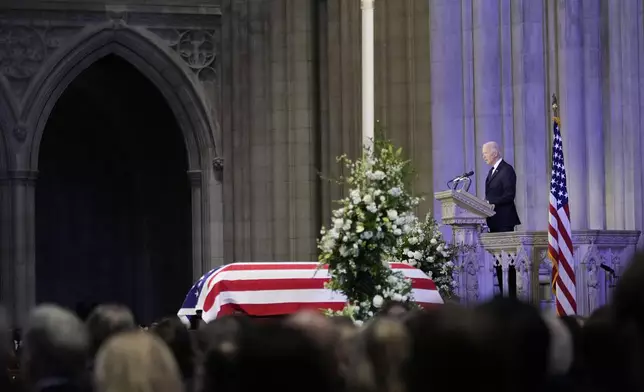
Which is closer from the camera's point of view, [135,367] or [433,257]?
[135,367]

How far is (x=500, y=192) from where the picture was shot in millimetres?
10953

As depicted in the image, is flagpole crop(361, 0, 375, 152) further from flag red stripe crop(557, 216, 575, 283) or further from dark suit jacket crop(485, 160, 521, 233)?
dark suit jacket crop(485, 160, 521, 233)

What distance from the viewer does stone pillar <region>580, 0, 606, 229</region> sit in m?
13.1

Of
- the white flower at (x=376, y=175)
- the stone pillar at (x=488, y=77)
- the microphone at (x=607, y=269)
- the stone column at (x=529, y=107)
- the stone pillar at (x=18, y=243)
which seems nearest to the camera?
the white flower at (x=376, y=175)

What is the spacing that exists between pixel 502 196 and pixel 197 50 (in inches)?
297

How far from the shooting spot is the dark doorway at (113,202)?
20.3m

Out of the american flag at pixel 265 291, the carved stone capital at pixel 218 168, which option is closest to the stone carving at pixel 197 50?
the carved stone capital at pixel 218 168

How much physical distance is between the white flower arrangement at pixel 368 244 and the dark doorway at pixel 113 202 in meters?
11.8

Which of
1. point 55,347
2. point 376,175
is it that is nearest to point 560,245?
point 376,175

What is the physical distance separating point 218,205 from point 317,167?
1403mm

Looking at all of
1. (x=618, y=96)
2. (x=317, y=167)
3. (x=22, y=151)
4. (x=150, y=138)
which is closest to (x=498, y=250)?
(x=618, y=96)

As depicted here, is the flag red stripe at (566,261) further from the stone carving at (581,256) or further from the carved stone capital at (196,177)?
the carved stone capital at (196,177)

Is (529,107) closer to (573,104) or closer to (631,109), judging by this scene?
(573,104)

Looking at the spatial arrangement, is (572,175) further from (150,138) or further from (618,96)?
(150,138)
